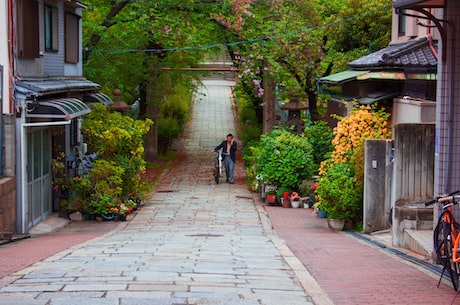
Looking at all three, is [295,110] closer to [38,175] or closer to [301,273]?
[38,175]

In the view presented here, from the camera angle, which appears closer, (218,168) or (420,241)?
(420,241)

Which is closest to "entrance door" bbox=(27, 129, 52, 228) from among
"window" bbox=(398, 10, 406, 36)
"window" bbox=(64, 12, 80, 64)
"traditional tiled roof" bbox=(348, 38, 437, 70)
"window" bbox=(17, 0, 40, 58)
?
"window" bbox=(17, 0, 40, 58)

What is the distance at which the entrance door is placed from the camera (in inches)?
703

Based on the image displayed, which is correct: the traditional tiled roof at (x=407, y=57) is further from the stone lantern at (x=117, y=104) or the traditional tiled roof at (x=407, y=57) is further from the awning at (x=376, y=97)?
the stone lantern at (x=117, y=104)

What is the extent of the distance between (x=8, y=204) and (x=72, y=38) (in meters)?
8.83

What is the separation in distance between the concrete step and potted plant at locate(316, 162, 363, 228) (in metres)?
3.49

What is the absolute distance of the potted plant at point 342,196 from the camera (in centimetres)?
1683

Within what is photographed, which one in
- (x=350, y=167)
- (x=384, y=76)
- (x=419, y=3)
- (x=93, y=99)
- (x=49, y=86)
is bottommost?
(x=350, y=167)

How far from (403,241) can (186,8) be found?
58.3ft

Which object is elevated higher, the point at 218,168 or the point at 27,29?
A: the point at 27,29

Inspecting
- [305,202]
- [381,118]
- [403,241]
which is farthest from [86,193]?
[403,241]

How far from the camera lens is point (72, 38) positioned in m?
23.2

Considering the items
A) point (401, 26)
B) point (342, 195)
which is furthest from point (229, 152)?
point (342, 195)

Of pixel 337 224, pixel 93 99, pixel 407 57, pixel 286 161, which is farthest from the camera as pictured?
pixel 93 99
